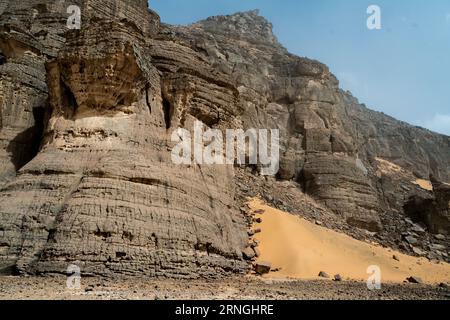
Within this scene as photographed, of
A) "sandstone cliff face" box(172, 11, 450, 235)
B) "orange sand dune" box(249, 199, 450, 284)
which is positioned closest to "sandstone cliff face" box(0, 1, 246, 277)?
"orange sand dune" box(249, 199, 450, 284)

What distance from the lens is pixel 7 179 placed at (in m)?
14.8

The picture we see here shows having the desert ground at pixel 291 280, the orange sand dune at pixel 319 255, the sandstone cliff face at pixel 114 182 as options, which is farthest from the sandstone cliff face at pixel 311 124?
the sandstone cliff face at pixel 114 182

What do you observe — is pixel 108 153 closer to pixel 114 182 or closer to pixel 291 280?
pixel 114 182

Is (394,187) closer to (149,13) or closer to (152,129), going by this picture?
(149,13)

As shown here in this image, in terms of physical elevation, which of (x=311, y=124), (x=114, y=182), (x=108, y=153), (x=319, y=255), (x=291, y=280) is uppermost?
(x=311, y=124)

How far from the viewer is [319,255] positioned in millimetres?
18641

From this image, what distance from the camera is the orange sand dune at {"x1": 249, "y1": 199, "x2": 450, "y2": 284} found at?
1738 centimetres

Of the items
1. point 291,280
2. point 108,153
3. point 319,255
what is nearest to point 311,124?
point 319,255

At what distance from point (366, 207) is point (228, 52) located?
67.9 ft

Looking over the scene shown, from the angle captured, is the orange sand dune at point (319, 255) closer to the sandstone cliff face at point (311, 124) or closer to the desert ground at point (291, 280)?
the desert ground at point (291, 280)

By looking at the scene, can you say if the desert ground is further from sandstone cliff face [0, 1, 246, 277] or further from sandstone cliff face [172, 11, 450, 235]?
sandstone cliff face [172, 11, 450, 235]

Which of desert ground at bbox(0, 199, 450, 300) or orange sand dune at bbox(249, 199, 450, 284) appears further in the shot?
orange sand dune at bbox(249, 199, 450, 284)

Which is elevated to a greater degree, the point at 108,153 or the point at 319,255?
the point at 108,153

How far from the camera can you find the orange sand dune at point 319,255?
1738cm
